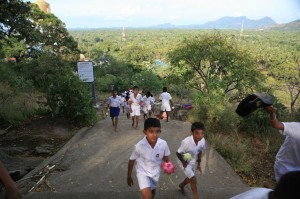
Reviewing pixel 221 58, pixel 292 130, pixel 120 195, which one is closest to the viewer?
pixel 292 130

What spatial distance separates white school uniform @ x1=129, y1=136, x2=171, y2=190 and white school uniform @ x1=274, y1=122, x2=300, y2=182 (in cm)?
154

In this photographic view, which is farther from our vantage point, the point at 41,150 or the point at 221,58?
the point at 221,58

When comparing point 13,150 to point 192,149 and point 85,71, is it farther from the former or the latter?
point 192,149

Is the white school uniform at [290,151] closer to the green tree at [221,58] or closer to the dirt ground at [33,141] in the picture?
the dirt ground at [33,141]

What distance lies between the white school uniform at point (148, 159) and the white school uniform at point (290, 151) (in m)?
1.54

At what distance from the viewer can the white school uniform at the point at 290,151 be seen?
357cm

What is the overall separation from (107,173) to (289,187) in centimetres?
494

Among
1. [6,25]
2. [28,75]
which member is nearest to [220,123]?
[6,25]

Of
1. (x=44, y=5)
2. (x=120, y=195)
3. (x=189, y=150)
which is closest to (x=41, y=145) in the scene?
(x=120, y=195)

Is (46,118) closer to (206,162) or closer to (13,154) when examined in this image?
(13,154)

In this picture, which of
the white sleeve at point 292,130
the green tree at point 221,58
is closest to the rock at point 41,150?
the white sleeve at point 292,130

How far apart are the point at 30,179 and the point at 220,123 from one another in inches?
289

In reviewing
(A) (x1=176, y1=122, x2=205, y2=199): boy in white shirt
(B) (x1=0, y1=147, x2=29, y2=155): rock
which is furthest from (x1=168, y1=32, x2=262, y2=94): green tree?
(A) (x1=176, y1=122, x2=205, y2=199): boy in white shirt

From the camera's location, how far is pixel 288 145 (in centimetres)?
367
